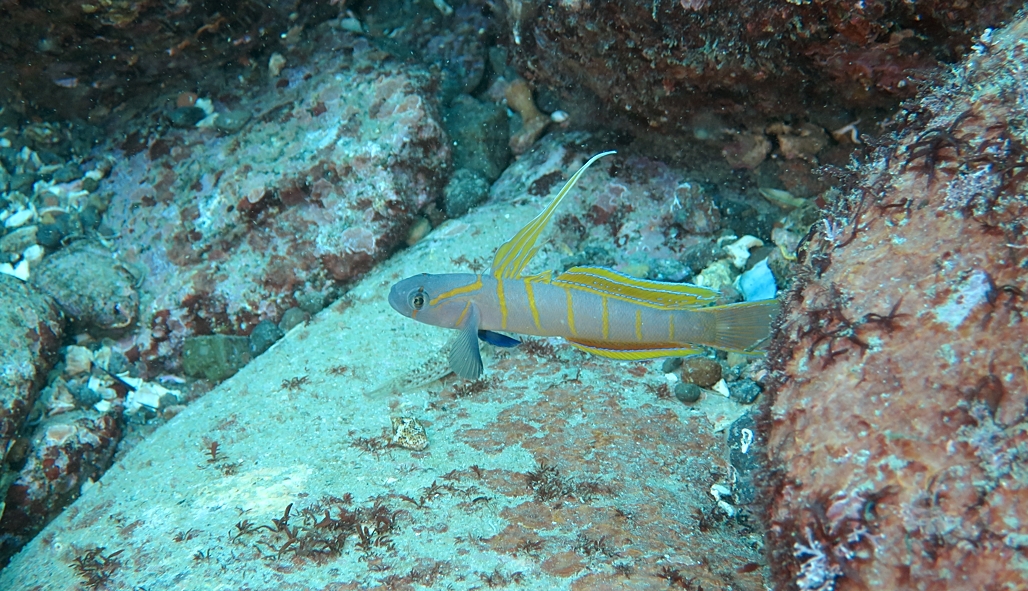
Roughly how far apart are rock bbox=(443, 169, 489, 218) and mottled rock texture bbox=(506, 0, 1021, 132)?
166 cm

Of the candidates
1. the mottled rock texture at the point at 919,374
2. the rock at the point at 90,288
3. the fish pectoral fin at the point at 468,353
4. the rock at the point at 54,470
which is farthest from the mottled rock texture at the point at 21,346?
the mottled rock texture at the point at 919,374

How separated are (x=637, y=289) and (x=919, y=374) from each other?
5.06ft

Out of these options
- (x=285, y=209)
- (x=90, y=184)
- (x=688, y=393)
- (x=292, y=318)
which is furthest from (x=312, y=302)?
(x=688, y=393)

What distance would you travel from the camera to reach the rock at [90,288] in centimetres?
609

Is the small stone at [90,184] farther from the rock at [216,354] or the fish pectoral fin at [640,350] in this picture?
the fish pectoral fin at [640,350]

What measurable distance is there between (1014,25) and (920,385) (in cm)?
192

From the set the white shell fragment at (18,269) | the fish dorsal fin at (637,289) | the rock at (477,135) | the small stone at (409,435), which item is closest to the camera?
the fish dorsal fin at (637,289)

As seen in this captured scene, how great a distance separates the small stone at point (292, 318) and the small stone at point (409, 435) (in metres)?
2.82

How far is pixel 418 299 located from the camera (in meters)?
3.42

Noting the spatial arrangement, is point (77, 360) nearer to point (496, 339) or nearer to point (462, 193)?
point (462, 193)

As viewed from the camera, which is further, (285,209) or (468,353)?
(285,209)

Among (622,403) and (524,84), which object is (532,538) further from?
(524,84)

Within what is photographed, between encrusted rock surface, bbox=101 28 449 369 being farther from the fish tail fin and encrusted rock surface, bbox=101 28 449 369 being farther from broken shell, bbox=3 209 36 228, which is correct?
the fish tail fin

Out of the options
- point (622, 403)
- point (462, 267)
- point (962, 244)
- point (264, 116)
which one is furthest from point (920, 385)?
A: point (264, 116)
